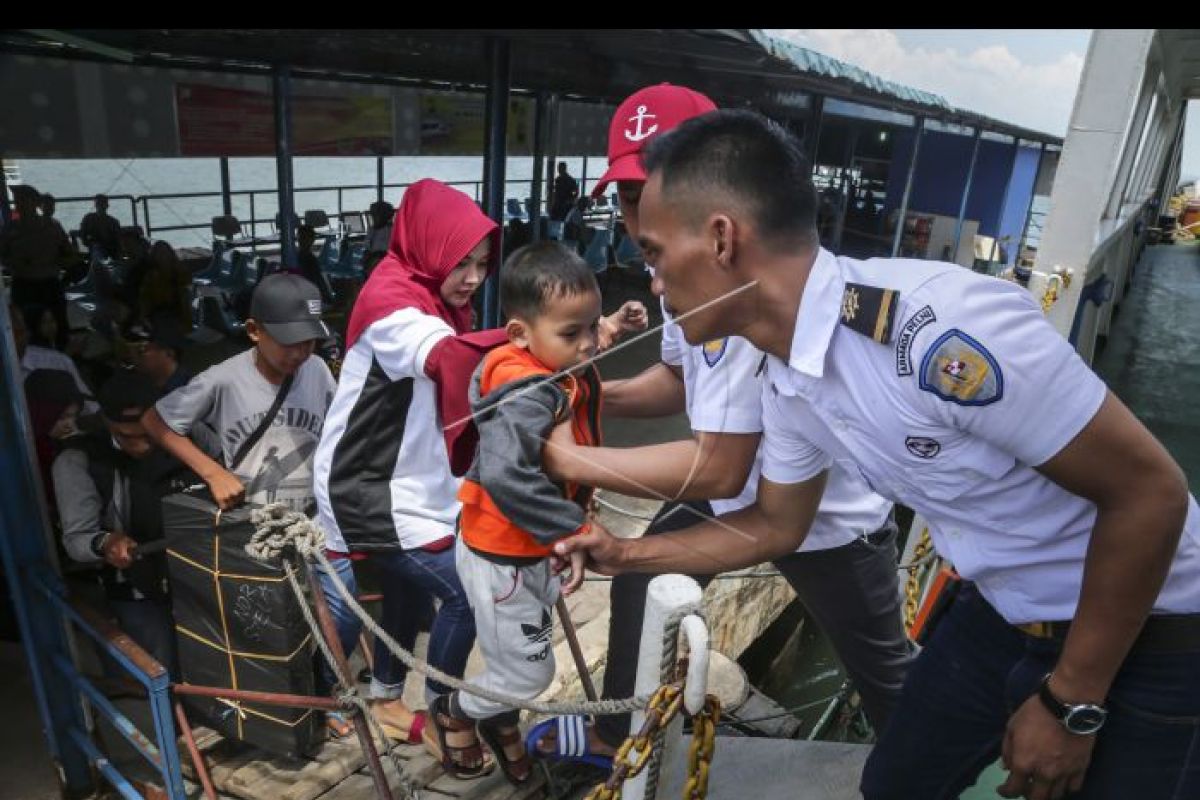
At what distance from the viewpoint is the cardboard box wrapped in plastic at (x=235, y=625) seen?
2436 millimetres

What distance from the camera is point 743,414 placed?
1957 millimetres

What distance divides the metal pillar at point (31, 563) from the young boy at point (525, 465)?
53.9 inches

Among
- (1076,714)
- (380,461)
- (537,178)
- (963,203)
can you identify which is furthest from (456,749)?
(963,203)

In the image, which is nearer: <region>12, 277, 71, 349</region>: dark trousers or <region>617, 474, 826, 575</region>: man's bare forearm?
<region>617, 474, 826, 575</region>: man's bare forearm

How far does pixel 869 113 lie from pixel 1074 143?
407 inches

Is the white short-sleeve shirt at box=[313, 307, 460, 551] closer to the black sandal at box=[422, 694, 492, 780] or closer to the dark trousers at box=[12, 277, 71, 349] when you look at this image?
the black sandal at box=[422, 694, 492, 780]

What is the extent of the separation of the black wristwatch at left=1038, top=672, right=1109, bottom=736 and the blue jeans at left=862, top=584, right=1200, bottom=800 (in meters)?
0.09

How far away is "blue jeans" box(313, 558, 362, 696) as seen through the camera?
8.73 feet

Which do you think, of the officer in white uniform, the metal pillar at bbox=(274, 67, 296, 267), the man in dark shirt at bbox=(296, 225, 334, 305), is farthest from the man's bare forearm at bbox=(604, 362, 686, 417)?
the man in dark shirt at bbox=(296, 225, 334, 305)

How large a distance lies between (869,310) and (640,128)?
1166 millimetres

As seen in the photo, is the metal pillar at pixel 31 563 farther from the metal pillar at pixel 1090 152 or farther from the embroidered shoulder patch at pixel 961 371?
the metal pillar at pixel 1090 152

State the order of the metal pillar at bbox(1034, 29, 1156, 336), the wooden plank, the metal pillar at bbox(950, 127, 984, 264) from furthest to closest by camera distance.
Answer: the metal pillar at bbox(950, 127, 984, 264) → the metal pillar at bbox(1034, 29, 1156, 336) → the wooden plank

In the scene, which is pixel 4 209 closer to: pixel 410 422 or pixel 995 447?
pixel 410 422
